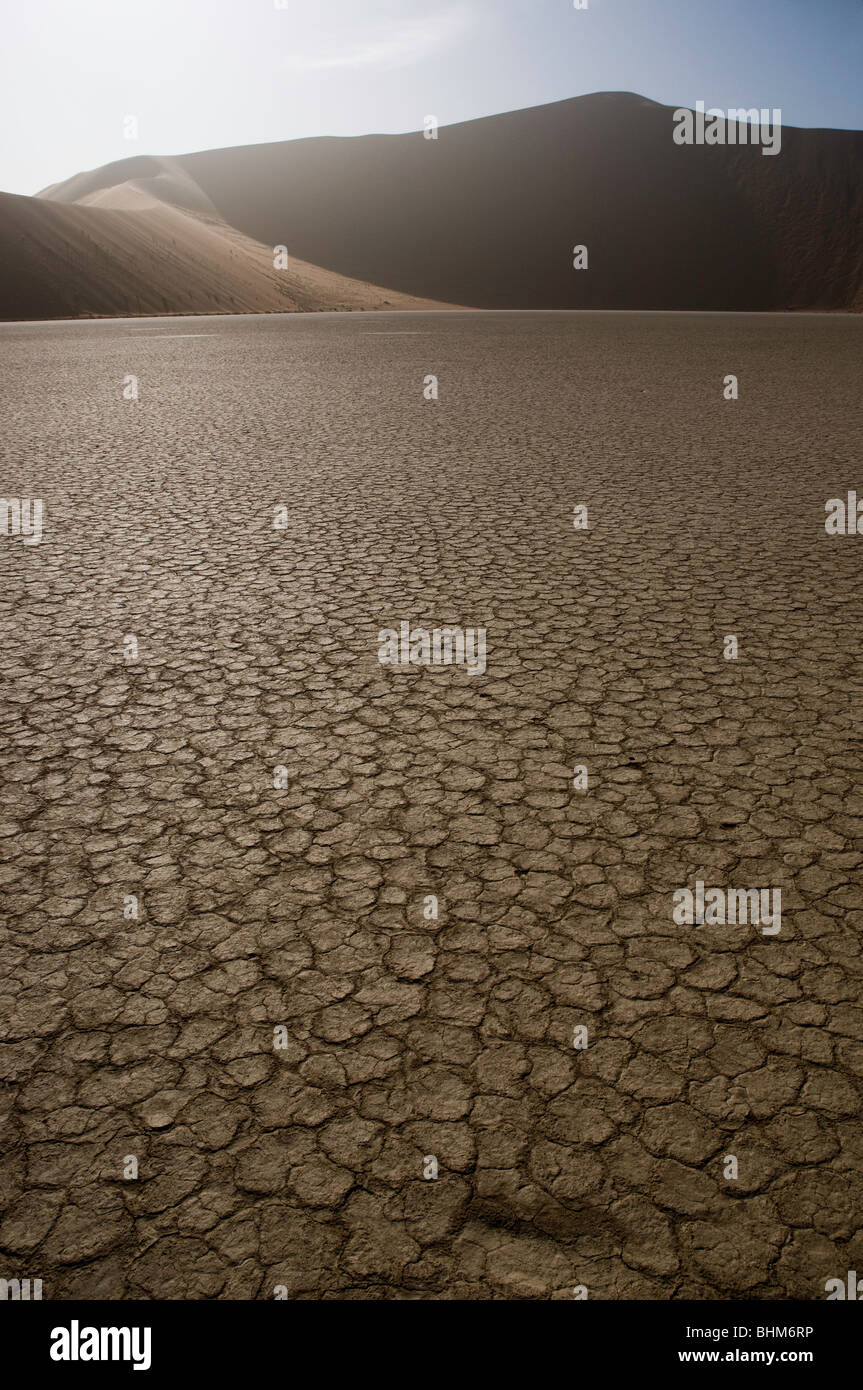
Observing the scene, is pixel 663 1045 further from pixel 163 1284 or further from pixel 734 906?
pixel 163 1284

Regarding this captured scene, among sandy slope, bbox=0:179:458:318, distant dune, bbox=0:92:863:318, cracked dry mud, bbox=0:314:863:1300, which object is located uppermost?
distant dune, bbox=0:92:863:318

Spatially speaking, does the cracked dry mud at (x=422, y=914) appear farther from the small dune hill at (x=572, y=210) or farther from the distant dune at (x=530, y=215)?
the small dune hill at (x=572, y=210)

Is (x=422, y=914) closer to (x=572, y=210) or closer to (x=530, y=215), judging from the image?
(x=530, y=215)

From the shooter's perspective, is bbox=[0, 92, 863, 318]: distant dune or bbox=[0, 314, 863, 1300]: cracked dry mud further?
bbox=[0, 92, 863, 318]: distant dune

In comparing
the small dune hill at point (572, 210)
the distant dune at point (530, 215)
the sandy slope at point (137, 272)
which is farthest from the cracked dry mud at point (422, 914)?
the small dune hill at point (572, 210)

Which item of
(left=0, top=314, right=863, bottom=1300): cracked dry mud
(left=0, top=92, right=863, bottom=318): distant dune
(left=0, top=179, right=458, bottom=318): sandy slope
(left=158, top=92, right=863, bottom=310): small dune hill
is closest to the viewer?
(left=0, top=314, right=863, bottom=1300): cracked dry mud

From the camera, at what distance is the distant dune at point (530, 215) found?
185 ft

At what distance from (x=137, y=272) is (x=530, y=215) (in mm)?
35937

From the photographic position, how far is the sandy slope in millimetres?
35688

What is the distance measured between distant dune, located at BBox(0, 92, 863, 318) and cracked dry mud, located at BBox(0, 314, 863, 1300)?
45.2 metres

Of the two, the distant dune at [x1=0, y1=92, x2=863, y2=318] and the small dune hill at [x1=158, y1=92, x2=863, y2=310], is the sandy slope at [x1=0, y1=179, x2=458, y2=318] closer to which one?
the distant dune at [x1=0, y1=92, x2=863, y2=318]

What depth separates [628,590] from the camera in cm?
388

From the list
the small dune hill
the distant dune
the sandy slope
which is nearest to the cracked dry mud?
the sandy slope

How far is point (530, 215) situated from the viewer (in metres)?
64.5
